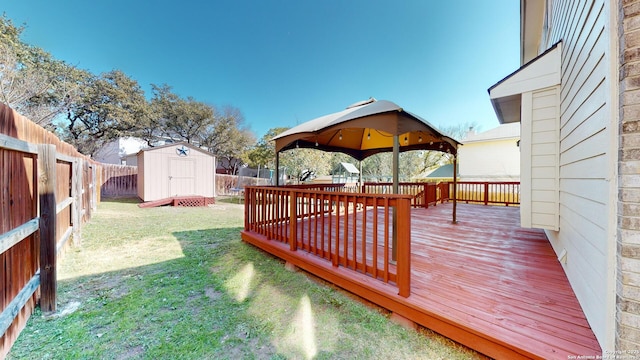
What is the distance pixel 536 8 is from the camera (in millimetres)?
4727

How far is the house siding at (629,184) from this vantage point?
1.14 meters

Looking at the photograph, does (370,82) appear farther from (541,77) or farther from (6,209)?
(6,209)

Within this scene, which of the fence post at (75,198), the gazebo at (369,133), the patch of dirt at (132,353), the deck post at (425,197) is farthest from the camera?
the deck post at (425,197)

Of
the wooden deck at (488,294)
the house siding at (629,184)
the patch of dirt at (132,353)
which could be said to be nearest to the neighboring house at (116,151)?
the patch of dirt at (132,353)

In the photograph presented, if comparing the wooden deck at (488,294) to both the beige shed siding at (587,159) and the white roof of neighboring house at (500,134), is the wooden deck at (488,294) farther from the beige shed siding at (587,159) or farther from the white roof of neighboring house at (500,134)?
the white roof of neighboring house at (500,134)

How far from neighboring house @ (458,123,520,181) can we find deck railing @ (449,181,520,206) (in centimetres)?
484

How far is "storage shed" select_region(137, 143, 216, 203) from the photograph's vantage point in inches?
407

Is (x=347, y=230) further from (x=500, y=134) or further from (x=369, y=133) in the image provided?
(x=500, y=134)

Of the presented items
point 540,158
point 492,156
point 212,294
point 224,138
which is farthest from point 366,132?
point 224,138

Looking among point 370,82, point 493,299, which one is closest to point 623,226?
point 493,299

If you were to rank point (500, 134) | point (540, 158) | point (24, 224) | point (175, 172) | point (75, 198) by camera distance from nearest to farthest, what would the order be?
point (24, 224) → point (540, 158) → point (75, 198) → point (175, 172) → point (500, 134)

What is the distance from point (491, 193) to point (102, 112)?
23.2 m

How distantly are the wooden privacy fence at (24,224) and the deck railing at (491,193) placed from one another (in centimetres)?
1039

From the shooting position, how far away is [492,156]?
13523mm
